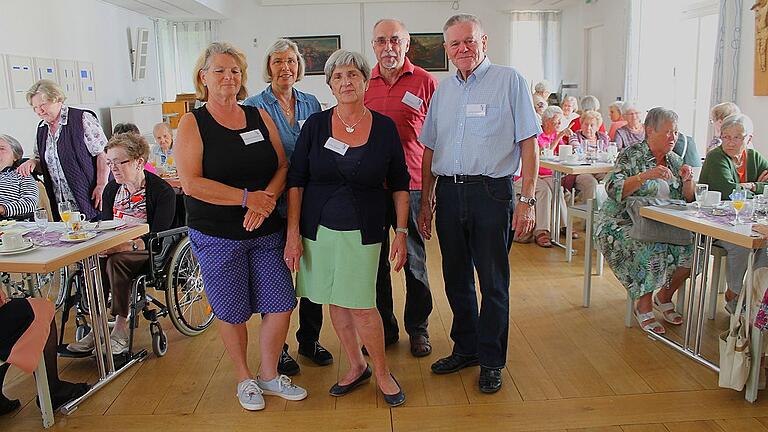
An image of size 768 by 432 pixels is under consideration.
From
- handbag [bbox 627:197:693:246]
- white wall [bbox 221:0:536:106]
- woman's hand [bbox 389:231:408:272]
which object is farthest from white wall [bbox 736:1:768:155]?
white wall [bbox 221:0:536:106]

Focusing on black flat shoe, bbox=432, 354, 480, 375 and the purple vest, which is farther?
the purple vest

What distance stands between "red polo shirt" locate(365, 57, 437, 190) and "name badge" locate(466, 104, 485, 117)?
1.39 feet

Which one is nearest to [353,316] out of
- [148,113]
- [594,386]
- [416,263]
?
[416,263]

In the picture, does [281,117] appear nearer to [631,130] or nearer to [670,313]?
[670,313]

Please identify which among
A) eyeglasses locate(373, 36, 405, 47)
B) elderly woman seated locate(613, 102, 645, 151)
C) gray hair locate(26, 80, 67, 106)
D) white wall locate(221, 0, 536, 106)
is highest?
white wall locate(221, 0, 536, 106)

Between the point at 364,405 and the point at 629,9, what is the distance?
22.0 ft

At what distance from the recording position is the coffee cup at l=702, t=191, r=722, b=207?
307 cm

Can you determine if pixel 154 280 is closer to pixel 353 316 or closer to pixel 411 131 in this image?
pixel 353 316

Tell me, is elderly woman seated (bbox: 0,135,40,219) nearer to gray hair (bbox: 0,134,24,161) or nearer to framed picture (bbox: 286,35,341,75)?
gray hair (bbox: 0,134,24,161)

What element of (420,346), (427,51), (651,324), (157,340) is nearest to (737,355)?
(651,324)

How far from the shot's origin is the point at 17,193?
376 cm

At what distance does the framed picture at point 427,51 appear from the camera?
35.1 feet

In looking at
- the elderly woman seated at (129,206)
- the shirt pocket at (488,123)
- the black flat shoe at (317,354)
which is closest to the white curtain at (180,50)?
the elderly woman seated at (129,206)

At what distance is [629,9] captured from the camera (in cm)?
766
